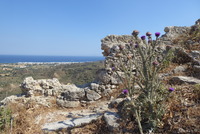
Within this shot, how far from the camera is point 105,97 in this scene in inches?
282

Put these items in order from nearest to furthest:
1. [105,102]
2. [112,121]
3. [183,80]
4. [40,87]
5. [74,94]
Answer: [112,121] < [183,80] < [105,102] < [74,94] < [40,87]

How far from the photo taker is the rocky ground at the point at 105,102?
134 inches

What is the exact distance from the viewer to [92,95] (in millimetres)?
7145

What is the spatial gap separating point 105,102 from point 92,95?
35.8 inches

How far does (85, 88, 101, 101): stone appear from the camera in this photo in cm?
707

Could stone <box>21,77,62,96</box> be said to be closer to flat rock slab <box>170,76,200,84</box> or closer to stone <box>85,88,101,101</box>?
stone <box>85,88,101,101</box>

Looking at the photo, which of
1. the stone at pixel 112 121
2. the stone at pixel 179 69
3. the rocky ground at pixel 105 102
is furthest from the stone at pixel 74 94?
the stone at pixel 179 69

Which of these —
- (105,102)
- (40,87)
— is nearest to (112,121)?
(105,102)

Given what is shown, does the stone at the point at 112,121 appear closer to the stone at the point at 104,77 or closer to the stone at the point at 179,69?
the stone at the point at 104,77

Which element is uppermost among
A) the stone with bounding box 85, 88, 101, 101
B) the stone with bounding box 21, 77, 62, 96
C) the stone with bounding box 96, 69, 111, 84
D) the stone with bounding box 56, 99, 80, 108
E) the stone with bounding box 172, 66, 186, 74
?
the stone with bounding box 172, 66, 186, 74

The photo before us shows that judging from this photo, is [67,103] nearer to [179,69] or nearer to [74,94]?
[74,94]

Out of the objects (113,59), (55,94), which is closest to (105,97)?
(113,59)

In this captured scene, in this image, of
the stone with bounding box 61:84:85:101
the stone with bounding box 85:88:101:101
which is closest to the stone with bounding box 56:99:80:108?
the stone with bounding box 61:84:85:101

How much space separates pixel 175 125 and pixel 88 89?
4918 millimetres
